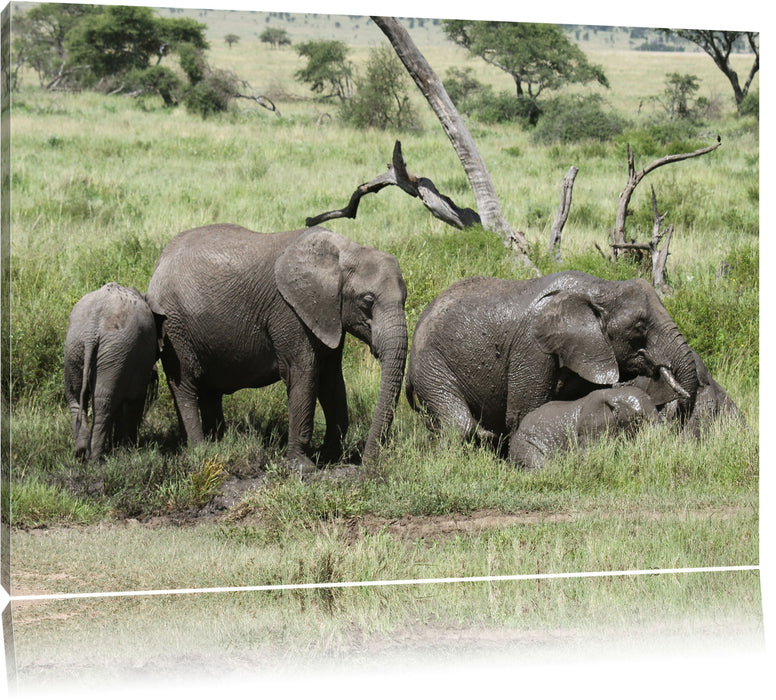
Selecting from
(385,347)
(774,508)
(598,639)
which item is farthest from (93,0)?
(774,508)

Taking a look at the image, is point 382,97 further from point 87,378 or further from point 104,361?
point 87,378

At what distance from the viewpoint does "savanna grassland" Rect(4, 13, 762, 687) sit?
564cm

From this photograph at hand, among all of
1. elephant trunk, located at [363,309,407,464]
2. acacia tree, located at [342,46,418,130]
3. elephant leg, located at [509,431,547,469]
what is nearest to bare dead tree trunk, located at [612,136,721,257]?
acacia tree, located at [342,46,418,130]

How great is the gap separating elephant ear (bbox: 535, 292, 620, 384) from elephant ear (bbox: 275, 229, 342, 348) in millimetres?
1262

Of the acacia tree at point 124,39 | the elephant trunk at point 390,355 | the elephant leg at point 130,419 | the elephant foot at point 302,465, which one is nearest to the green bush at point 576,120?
the acacia tree at point 124,39

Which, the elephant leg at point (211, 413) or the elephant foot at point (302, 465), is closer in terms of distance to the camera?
the elephant foot at point (302, 465)

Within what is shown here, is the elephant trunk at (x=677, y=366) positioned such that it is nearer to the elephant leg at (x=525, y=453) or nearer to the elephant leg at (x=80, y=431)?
the elephant leg at (x=525, y=453)

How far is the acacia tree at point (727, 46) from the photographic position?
7340 millimetres

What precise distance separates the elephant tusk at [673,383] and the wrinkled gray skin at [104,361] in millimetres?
3033

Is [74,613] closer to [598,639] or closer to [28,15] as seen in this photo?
[598,639]

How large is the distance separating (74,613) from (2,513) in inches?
28.1

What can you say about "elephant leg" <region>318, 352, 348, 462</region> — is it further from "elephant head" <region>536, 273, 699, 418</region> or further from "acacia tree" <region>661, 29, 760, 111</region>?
"acacia tree" <region>661, 29, 760, 111</region>

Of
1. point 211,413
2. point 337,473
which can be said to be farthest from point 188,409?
point 337,473

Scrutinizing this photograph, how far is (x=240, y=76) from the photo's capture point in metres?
8.75
